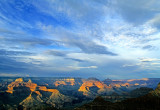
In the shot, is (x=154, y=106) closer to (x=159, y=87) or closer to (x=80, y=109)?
(x=159, y=87)

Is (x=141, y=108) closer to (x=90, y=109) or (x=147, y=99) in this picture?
(x=147, y=99)

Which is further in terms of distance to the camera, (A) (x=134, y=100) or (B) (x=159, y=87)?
(B) (x=159, y=87)

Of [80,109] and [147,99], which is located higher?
[147,99]

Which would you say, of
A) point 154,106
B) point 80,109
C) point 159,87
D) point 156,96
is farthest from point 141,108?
point 80,109

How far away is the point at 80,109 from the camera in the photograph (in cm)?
15275

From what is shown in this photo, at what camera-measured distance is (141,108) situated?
138625mm

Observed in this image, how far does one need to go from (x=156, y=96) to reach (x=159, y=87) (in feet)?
62.9

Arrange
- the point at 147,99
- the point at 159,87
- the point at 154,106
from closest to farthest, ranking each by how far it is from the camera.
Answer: the point at 154,106
the point at 147,99
the point at 159,87

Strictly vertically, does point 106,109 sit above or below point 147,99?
below

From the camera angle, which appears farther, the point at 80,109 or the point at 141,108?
the point at 80,109

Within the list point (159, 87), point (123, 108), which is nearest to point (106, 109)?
point (123, 108)

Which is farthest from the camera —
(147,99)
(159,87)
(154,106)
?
(159,87)

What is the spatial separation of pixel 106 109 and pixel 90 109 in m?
17.0

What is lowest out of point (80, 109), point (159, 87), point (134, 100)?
point (80, 109)
